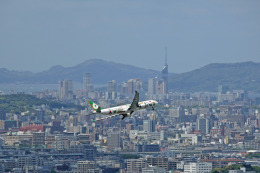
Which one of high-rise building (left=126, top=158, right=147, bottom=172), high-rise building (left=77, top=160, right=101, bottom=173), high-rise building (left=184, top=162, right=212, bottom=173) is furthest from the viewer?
high-rise building (left=126, top=158, right=147, bottom=172)

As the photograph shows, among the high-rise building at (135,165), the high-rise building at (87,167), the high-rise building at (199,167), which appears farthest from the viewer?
the high-rise building at (135,165)

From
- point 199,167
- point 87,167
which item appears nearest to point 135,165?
point 199,167

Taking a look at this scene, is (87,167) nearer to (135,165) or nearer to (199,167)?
(135,165)

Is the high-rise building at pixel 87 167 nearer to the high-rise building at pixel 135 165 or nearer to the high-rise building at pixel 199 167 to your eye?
the high-rise building at pixel 135 165

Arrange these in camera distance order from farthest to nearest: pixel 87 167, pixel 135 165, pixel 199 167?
pixel 135 165, pixel 199 167, pixel 87 167

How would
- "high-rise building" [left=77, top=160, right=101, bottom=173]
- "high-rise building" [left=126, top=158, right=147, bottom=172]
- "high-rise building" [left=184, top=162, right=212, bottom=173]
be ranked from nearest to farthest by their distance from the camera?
"high-rise building" [left=77, top=160, right=101, bottom=173], "high-rise building" [left=184, top=162, right=212, bottom=173], "high-rise building" [left=126, top=158, right=147, bottom=172]

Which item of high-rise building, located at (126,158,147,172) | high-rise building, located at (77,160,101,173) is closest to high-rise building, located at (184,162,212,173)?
high-rise building, located at (126,158,147,172)

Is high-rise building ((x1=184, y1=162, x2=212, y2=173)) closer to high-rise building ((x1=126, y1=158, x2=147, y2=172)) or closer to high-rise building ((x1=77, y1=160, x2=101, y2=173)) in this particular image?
high-rise building ((x1=126, y1=158, x2=147, y2=172))

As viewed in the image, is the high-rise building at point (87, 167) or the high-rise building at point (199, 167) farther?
the high-rise building at point (199, 167)

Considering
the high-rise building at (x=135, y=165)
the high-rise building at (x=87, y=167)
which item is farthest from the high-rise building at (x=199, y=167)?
the high-rise building at (x=87, y=167)

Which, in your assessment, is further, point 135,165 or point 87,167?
point 135,165

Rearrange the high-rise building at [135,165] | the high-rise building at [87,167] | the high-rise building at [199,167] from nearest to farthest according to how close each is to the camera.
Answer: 1. the high-rise building at [87,167]
2. the high-rise building at [199,167]
3. the high-rise building at [135,165]

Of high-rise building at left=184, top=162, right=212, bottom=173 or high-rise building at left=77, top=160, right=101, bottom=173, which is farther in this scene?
high-rise building at left=184, top=162, right=212, bottom=173
